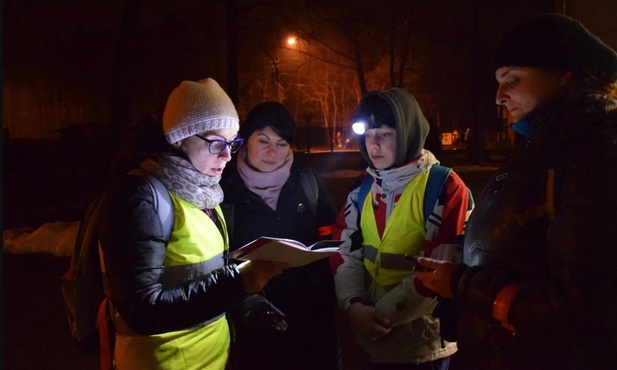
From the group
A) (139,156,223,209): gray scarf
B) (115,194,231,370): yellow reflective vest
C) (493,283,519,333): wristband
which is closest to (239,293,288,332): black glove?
(115,194,231,370): yellow reflective vest

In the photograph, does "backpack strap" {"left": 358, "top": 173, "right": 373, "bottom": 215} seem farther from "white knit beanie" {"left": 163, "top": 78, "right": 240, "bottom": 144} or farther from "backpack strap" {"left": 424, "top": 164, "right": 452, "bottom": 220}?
"white knit beanie" {"left": 163, "top": 78, "right": 240, "bottom": 144}

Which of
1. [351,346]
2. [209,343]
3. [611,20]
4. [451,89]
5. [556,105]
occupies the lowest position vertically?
[351,346]

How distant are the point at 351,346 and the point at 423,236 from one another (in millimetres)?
2470

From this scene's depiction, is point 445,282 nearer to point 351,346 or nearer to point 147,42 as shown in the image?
point 351,346

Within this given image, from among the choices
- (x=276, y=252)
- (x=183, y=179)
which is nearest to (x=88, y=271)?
(x=183, y=179)

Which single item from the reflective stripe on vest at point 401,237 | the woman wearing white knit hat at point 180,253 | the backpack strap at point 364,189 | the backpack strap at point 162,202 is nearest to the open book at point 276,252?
the woman wearing white knit hat at point 180,253

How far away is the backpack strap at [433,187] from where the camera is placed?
260 cm

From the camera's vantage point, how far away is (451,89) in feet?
110

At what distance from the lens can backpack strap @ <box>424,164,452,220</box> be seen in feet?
8.54

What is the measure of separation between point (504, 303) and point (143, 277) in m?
1.39

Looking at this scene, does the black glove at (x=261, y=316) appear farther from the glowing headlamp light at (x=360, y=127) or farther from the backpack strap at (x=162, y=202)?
the glowing headlamp light at (x=360, y=127)

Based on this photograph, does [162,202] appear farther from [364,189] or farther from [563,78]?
[563,78]

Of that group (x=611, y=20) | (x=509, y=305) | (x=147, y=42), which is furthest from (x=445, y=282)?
(x=147, y=42)

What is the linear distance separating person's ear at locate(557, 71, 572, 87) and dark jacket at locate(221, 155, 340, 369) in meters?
1.91
